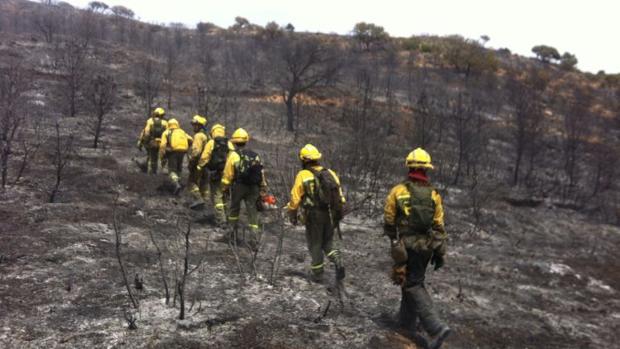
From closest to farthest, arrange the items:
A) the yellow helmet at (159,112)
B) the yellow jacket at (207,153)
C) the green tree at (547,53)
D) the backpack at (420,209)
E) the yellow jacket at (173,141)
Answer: the backpack at (420,209)
the yellow jacket at (207,153)
the yellow jacket at (173,141)
the yellow helmet at (159,112)
the green tree at (547,53)

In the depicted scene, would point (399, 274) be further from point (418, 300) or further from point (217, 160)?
point (217, 160)

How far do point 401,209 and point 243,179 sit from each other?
8.83ft

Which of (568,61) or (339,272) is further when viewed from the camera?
(568,61)

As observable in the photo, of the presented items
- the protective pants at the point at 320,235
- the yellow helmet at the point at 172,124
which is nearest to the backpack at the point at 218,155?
the yellow helmet at the point at 172,124

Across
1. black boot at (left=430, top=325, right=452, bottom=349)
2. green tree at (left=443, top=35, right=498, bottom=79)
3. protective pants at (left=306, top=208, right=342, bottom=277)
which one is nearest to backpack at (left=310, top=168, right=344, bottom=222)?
protective pants at (left=306, top=208, right=342, bottom=277)

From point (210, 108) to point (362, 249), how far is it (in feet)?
48.0

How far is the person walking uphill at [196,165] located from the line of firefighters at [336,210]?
0.02 meters

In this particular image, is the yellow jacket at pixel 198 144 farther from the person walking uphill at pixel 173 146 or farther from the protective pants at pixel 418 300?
the protective pants at pixel 418 300

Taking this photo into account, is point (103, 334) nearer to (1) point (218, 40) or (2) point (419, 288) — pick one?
(2) point (419, 288)

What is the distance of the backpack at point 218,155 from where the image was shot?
23.8 feet

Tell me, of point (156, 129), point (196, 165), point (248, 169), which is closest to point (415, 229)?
point (248, 169)

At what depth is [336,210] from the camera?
518 centimetres

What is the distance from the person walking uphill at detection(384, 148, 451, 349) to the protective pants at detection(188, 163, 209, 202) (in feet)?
15.1

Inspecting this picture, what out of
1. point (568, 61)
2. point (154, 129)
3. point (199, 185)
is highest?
point (568, 61)
